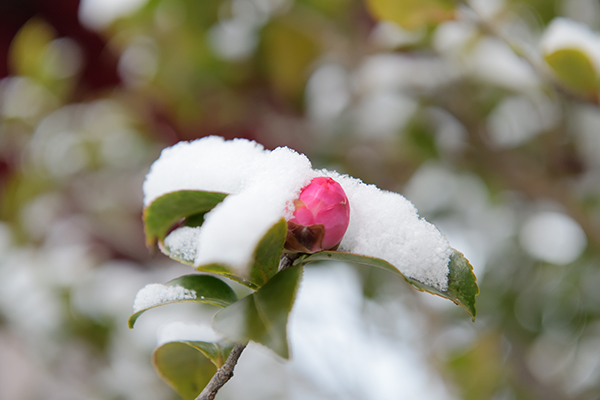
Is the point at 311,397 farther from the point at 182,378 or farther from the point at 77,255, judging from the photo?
the point at 182,378

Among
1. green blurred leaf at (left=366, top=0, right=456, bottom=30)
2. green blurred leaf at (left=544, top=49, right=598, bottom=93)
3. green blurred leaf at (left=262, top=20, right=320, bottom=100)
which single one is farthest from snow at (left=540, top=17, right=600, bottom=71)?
green blurred leaf at (left=262, top=20, right=320, bottom=100)

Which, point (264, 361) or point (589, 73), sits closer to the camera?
point (589, 73)

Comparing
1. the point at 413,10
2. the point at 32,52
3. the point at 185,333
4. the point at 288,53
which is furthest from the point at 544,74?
the point at 32,52

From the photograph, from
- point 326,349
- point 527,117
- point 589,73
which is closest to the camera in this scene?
point 589,73

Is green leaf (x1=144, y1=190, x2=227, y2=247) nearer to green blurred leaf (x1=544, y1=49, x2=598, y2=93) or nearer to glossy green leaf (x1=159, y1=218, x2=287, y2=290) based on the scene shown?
glossy green leaf (x1=159, y1=218, x2=287, y2=290)

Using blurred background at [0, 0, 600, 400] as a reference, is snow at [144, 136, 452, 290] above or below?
above

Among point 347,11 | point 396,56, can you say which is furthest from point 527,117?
point 347,11
